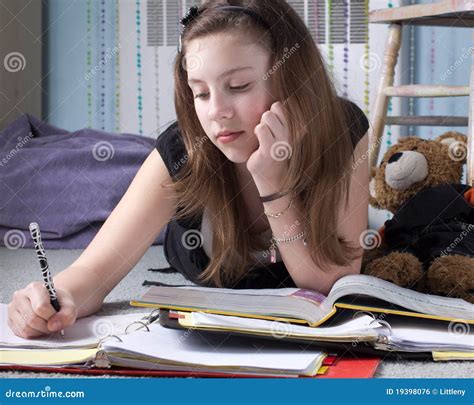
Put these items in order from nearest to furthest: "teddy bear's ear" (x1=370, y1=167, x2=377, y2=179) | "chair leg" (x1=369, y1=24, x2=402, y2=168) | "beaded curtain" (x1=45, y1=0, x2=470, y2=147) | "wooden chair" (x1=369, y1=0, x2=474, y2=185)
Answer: "teddy bear's ear" (x1=370, y1=167, x2=377, y2=179) → "wooden chair" (x1=369, y1=0, x2=474, y2=185) → "chair leg" (x1=369, y1=24, x2=402, y2=168) → "beaded curtain" (x1=45, y1=0, x2=470, y2=147)

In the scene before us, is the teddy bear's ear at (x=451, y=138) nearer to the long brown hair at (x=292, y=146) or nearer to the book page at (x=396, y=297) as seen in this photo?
the long brown hair at (x=292, y=146)

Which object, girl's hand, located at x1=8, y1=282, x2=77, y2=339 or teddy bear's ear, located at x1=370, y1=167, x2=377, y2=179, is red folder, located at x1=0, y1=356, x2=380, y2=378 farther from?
teddy bear's ear, located at x1=370, y1=167, x2=377, y2=179

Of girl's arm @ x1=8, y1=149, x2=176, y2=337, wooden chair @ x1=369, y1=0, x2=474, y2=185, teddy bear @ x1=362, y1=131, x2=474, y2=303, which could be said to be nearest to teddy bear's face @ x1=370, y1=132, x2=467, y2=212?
teddy bear @ x1=362, y1=131, x2=474, y2=303

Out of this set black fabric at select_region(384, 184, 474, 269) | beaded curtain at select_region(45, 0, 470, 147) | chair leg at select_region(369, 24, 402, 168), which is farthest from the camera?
beaded curtain at select_region(45, 0, 470, 147)

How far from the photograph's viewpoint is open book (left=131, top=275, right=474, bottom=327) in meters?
0.75

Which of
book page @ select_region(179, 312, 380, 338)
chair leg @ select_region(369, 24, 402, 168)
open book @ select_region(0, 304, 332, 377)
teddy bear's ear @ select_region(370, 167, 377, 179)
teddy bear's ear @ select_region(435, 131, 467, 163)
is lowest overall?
teddy bear's ear @ select_region(370, 167, 377, 179)

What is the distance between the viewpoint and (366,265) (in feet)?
3.43

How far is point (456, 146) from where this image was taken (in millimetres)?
1443

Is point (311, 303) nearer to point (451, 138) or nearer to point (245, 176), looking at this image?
point (245, 176)

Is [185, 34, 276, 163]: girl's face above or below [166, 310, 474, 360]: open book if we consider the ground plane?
above

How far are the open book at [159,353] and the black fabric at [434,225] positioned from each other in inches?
16.8

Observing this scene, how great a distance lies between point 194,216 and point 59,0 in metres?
1.77

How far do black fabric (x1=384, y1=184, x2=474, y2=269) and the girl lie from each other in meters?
0.17

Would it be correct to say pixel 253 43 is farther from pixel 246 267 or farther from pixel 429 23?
pixel 429 23
